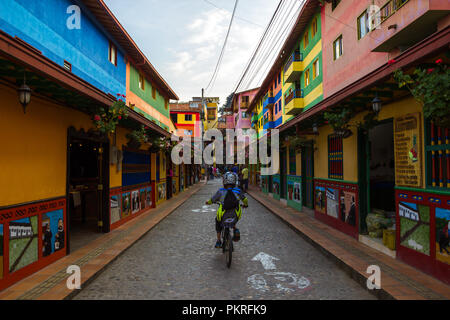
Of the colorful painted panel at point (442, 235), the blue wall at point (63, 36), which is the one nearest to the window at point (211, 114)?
the blue wall at point (63, 36)

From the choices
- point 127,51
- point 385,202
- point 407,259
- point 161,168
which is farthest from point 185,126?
point 407,259

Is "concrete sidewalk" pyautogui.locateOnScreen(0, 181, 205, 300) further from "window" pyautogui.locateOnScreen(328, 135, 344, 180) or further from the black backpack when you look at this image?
"window" pyautogui.locateOnScreen(328, 135, 344, 180)

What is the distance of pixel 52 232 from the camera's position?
629 cm

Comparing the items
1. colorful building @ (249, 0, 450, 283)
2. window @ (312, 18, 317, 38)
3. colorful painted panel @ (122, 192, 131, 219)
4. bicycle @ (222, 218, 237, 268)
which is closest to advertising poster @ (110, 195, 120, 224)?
colorful painted panel @ (122, 192, 131, 219)

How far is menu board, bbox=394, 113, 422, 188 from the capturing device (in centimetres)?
566

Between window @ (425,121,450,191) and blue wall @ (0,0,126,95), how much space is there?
29.1 feet

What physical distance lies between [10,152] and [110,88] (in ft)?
23.8

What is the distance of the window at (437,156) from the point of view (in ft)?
16.4

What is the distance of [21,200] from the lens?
17.6 ft

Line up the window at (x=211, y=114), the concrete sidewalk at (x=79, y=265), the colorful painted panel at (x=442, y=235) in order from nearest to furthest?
the concrete sidewalk at (x=79, y=265) < the colorful painted panel at (x=442, y=235) < the window at (x=211, y=114)

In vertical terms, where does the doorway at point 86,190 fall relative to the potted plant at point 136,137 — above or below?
below

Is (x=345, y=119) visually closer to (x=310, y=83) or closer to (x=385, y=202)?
(x=385, y=202)

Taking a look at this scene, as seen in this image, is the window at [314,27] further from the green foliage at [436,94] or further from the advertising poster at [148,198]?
the green foliage at [436,94]

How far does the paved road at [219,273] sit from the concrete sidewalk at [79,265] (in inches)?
7.6
